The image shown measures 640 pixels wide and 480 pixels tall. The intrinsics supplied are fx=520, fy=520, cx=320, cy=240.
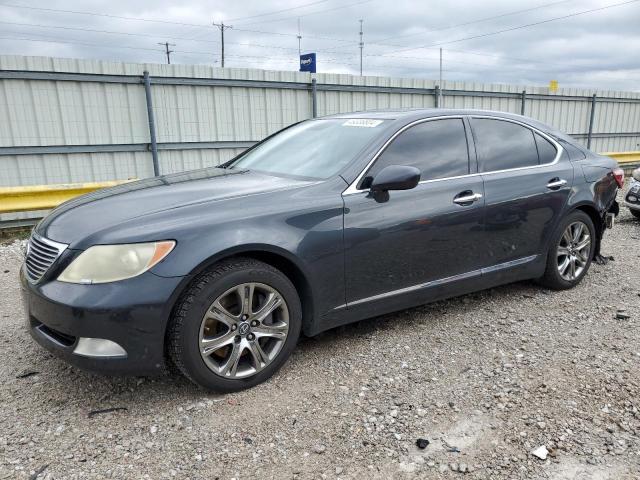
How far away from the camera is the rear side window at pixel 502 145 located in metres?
4.04

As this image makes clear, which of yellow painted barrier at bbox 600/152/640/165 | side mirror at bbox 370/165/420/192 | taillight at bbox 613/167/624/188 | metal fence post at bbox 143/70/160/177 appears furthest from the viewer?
yellow painted barrier at bbox 600/152/640/165

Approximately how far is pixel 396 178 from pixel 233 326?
52.5 inches

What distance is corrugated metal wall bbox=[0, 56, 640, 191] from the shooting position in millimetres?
7359

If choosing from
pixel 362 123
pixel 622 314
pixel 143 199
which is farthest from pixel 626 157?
pixel 143 199

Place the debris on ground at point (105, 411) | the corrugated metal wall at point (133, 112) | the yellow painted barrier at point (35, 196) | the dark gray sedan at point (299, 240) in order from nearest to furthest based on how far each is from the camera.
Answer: the dark gray sedan at point (299, 240)
the debris on ground at point (105, 411)
the yellow painted barrier at point (35, 196)
the corrugated metal wall at point (133, 112)

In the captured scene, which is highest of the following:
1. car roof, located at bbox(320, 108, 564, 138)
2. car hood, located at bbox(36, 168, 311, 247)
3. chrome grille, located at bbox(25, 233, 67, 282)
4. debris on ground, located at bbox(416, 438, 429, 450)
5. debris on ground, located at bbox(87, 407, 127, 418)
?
car roof, located at bbox(320, 108, 564, 138)

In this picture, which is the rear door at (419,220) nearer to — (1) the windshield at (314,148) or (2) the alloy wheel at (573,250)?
(1) the windshield at (314,148)

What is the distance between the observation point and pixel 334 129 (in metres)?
3.94

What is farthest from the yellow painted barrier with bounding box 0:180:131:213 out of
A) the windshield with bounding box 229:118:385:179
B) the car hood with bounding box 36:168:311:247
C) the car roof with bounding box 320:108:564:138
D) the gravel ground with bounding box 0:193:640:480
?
the car roof with bounding box 320:108:564:138

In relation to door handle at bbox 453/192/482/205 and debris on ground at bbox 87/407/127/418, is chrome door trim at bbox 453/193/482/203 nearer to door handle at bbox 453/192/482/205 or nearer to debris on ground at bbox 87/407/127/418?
door handle at bbox 453/192/482/205

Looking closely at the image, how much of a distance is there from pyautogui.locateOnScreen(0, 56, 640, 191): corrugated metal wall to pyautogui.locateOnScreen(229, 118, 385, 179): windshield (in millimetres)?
4533

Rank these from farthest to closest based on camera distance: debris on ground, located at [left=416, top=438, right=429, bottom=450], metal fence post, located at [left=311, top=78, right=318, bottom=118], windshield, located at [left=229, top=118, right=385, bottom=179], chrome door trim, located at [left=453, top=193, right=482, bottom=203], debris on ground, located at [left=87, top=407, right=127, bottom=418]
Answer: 1. metal fence post, located at [left=311, top=78, right=318, bottom=118]
2. chrome door trim, located at [left=453, top=193, right=482, bottom=203]
3. windshield, located at [left=229, top=118, right=385, bottom=179]
4. debris on ground, located at [left=87, top=407, right=127, bottom=418]
5. debris on ground, located at [left=416, top=438, right=429, bottom=450]

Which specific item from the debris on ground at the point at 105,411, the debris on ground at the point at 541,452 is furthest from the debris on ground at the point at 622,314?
the debris on ground at the point at 105,411

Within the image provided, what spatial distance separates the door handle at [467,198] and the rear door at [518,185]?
101 mm
